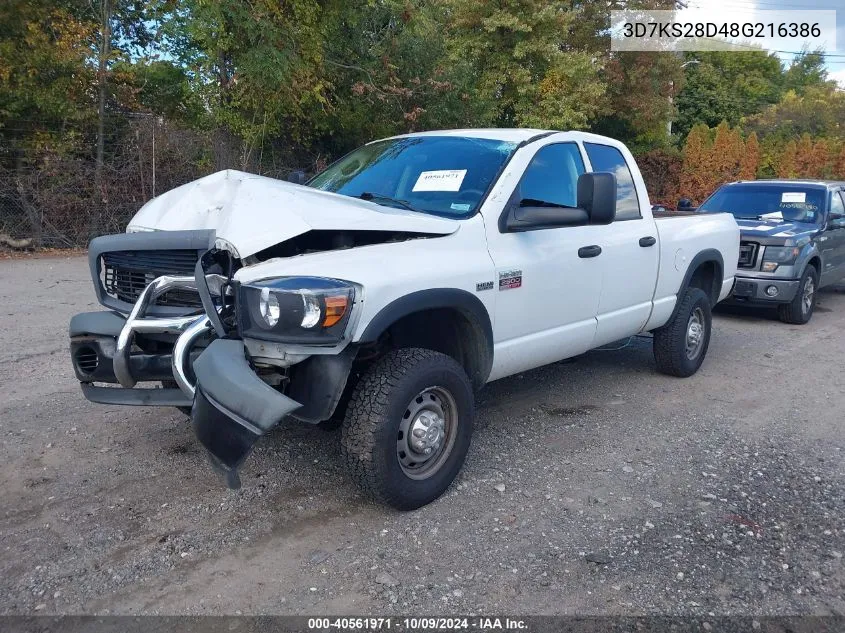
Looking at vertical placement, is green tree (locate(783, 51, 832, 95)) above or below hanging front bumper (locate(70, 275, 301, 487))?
above

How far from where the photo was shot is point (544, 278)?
14.5 feet

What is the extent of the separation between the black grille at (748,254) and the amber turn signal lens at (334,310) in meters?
6.91

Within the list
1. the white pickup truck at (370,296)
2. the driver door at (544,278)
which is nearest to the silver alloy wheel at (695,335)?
the white pickup truck at (370,296)

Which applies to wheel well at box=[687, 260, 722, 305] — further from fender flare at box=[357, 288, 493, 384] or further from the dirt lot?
fender flare at box=[357, 288, 493, 384]

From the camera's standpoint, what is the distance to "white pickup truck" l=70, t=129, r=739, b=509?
10.9 feet

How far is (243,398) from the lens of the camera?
3.11 m

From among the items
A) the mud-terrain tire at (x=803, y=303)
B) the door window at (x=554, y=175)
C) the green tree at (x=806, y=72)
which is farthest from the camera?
the green tree at (x=806, y=72)

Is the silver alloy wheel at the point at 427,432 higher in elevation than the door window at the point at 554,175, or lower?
lower

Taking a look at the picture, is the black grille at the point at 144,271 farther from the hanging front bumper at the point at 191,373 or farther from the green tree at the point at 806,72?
the green tree at the point at 806,72

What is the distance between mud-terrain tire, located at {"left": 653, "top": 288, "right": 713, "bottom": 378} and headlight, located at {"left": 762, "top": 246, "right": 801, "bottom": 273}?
2.67 meters

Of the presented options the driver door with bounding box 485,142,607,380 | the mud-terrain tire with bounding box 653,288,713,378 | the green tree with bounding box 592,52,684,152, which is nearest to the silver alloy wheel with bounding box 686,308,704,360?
the mud-terrain tire with bounding box 653,288,713,378

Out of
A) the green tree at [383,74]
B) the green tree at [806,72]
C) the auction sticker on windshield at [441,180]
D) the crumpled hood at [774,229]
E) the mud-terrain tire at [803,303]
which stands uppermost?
the green tree at [806,72]

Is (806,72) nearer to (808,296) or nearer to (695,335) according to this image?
(808,296)

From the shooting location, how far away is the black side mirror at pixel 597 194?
430 cm
